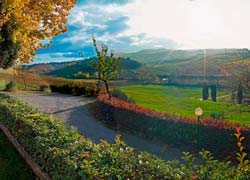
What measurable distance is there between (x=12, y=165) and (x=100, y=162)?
13.2 feet

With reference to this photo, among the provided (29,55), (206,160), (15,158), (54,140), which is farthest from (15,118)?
(29,55)

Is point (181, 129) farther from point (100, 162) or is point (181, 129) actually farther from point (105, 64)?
point (105, 64)

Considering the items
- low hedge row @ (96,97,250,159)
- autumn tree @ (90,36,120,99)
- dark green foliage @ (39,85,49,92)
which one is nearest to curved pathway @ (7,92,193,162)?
low hedge row @ (96,97,250,159)

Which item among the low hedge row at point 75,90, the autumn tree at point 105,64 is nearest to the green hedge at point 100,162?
the autumn tree at point 105,64

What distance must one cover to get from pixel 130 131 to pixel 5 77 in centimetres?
2420

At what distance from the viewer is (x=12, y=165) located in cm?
769

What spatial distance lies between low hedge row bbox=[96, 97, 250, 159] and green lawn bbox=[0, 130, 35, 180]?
4.74 meters

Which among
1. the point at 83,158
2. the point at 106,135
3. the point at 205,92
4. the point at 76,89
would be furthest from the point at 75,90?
the point at 83,158

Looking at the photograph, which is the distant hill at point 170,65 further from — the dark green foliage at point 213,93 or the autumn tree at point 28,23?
the dark green foliage at point 213,93

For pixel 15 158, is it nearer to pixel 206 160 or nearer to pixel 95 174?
pixel 95 174

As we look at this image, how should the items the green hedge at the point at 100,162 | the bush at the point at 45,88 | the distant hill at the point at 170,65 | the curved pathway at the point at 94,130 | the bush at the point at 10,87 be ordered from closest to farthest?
the green hedge at the point at 100,162 → the curved pathway at the point at 94,130 → the bush at the point at 10,87 → the bush at the point at 45,88 → the distant hill at the point at 170,65

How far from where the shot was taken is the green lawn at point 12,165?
6973mm

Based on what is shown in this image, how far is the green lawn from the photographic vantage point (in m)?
6.97

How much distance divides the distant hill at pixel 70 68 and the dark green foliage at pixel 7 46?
42759mm
